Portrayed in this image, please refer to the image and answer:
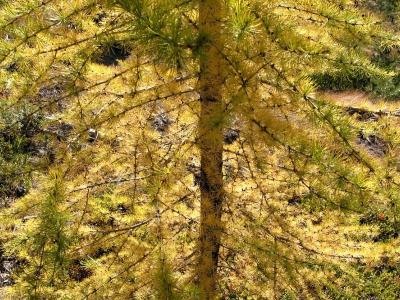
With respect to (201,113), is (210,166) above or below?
below

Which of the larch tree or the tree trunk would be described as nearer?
the larch tree

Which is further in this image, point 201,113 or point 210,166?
point 210,166

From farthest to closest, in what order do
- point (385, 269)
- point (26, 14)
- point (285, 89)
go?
1. point (385, 269)
2. point (285, 89)
3. point (26, 14)

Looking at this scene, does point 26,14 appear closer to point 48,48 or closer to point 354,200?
point 48,48

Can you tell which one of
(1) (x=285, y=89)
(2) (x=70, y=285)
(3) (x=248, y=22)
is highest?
(1) (x=285, y=89)

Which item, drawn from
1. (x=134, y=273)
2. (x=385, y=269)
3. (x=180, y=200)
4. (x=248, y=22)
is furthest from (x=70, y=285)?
(x=385, y=269)

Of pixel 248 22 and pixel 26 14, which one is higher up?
pixel 26 14

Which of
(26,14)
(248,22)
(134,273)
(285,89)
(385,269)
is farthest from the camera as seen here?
(385,269)

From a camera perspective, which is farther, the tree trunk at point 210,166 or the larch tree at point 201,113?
the tree trunk at point 210,166
